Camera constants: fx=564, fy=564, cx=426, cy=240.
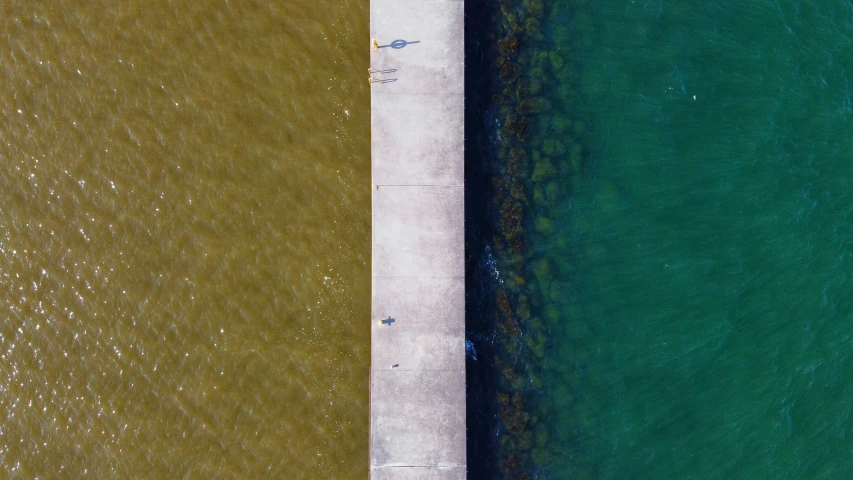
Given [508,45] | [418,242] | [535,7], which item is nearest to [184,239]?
[418,242]

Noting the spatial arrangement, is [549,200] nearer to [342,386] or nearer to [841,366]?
[342,386]

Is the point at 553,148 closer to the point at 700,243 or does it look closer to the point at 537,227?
the point at 537,227

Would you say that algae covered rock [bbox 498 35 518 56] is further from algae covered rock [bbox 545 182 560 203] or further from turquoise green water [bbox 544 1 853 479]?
algae covered rock [bbox 545 182 560 203]

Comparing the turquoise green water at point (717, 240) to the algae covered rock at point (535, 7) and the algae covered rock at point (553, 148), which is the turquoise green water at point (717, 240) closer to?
the algae covered rock at point (553, 148)

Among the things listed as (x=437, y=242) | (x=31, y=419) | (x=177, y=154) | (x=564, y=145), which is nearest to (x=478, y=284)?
(x=437, y=242)

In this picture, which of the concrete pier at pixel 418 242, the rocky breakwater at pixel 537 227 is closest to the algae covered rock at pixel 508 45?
the rocky breakwater at pixel 537 227

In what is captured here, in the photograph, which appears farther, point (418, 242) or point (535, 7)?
point (535, 7)
